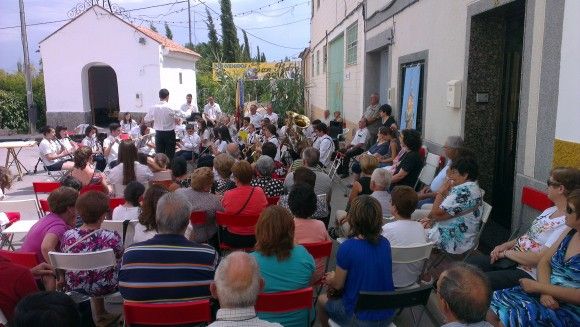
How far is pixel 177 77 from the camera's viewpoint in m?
22.7

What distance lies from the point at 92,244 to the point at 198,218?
1108 mm

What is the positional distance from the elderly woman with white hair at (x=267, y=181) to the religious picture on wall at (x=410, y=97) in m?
3.34

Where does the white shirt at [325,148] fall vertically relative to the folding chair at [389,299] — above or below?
above

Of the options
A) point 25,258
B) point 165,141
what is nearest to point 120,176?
point 25,258

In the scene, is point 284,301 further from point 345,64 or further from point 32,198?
point 345,64

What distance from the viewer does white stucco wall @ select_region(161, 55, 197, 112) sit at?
68.8 ft

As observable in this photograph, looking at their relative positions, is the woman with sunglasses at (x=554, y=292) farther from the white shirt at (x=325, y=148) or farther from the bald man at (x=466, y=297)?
the white shirt at (x=325, y=148)

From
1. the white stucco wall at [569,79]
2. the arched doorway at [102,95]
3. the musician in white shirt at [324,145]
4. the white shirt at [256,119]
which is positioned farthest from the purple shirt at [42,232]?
the arched doorway at [102,95]

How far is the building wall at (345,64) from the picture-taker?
39.0ft

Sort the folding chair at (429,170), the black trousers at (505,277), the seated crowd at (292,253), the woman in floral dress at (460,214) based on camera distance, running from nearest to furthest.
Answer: the seated crowd at (292,253) < the black trousers at (505,277) < the woman in floral dress at (460,214) < the folding chair at (429,170)

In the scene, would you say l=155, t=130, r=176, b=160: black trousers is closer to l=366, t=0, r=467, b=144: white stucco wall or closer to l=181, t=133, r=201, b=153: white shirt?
l=181, t=133, r=201, b=153: white shirt

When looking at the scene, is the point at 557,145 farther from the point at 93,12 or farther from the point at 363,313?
the point at 93,12

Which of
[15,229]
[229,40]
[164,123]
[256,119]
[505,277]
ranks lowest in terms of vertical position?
[15,229]

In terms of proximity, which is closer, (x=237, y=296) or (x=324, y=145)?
(x=237, y=296)
